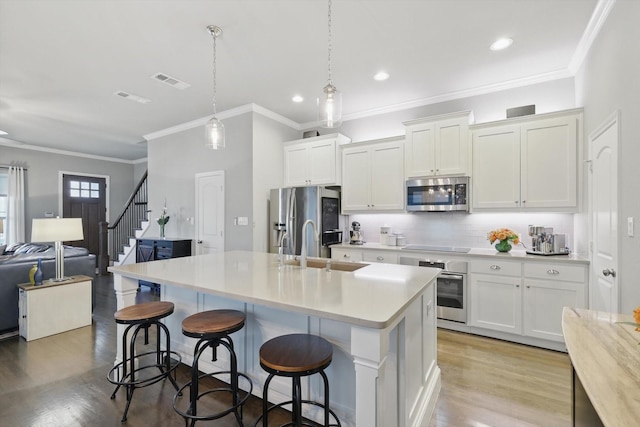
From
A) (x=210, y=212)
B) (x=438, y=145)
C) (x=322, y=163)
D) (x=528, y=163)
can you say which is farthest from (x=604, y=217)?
(x=210, y=212)

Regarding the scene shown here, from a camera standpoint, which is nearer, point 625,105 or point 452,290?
point 625,105

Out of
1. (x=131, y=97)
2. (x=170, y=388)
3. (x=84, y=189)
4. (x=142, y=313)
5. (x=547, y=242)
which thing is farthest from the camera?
(x=84, y=189)

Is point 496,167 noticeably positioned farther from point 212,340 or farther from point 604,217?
point 212,340

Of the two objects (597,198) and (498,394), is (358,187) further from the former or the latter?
(498,394)

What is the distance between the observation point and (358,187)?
4402 millimetres

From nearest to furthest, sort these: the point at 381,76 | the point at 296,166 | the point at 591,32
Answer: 1. the point at 591,32
2. the point at 381,76
3. the point at 296,166

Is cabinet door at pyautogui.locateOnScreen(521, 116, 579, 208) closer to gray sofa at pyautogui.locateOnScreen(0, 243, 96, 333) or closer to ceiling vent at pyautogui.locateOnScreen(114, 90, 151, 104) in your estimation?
ceiling vent at pyautogui.locateOnScreen(114, 90, 151, 104)

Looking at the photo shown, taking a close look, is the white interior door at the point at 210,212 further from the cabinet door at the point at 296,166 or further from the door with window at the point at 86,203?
the door with window at the point at 86,203

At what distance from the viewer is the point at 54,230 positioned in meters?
3.31

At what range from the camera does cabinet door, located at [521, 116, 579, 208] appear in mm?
3057

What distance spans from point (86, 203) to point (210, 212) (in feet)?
16.6

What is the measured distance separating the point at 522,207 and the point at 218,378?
3563 mm

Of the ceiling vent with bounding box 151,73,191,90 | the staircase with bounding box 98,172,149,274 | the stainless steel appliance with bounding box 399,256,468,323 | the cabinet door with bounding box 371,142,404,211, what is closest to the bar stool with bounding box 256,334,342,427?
the stainless steel appliance with bounding box 399,256,468,323

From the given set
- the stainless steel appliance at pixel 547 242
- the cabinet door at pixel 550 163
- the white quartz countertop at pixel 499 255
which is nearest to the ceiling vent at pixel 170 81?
the white quartz countertop at pixel 499 255
